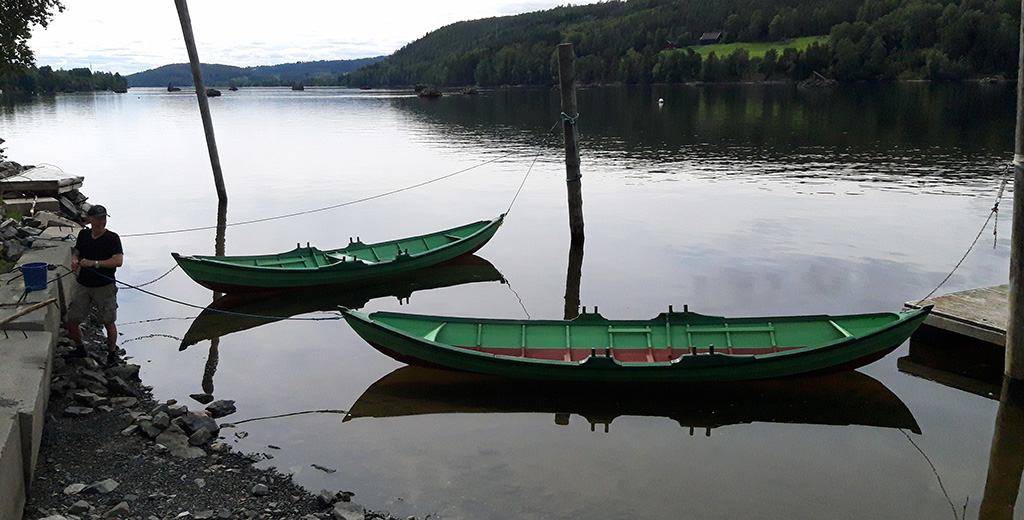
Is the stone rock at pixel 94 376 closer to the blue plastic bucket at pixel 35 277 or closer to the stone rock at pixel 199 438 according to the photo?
the blue plastic bucket at pixel 35 277

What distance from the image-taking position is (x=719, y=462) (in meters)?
11.5

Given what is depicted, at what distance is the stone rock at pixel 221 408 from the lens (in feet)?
41.9

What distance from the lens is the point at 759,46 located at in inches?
6462

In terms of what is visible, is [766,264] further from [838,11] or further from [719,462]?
[838,11]

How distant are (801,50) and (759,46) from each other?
19.6 meters

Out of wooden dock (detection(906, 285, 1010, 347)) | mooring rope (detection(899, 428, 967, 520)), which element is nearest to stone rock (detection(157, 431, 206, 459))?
mooring rope (detection(899, 428, 967, 520))

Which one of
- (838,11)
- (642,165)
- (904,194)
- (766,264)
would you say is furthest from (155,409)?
(838,11)

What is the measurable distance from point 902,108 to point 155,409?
75.7 m

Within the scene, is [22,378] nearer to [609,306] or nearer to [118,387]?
[118,387]

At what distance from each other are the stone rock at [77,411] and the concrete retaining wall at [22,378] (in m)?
0.55

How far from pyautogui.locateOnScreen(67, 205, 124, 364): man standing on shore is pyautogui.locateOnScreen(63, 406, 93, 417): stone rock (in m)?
2.02

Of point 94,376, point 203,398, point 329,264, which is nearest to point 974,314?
point 203,398

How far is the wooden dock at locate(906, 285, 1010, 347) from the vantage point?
13.7 m

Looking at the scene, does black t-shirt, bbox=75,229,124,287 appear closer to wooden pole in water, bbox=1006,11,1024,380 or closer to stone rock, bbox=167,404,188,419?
stone rock, bbox=167,404,188,419
